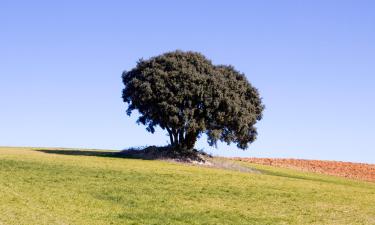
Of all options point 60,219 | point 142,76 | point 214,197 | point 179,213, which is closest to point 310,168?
point 142,76

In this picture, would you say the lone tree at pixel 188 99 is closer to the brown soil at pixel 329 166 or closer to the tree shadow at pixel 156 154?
the tree shadow at pixel 156 154

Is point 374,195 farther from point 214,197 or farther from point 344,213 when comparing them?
point 214,197

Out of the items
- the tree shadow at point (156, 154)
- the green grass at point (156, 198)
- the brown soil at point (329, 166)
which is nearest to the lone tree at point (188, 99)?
the tree shadow at point (156, 154)

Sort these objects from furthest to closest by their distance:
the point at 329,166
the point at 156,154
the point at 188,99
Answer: the point at 329,166 < the point at 156,154 < the point at 188,99

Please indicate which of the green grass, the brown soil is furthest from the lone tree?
the green grass

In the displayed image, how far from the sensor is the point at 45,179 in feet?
121

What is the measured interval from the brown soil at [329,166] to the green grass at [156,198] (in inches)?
1080

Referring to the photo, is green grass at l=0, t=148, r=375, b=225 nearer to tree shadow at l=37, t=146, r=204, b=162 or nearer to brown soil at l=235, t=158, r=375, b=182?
tree shadow at l=37, t=146, r=204, b=162

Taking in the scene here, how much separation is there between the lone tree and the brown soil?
11.3m

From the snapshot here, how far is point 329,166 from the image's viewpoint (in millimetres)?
79312

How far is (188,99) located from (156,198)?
32.3m

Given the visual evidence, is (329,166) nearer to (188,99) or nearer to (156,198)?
(188,99)

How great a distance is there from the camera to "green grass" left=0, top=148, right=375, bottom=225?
2647cm

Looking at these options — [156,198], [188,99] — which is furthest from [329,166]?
[156,198]
